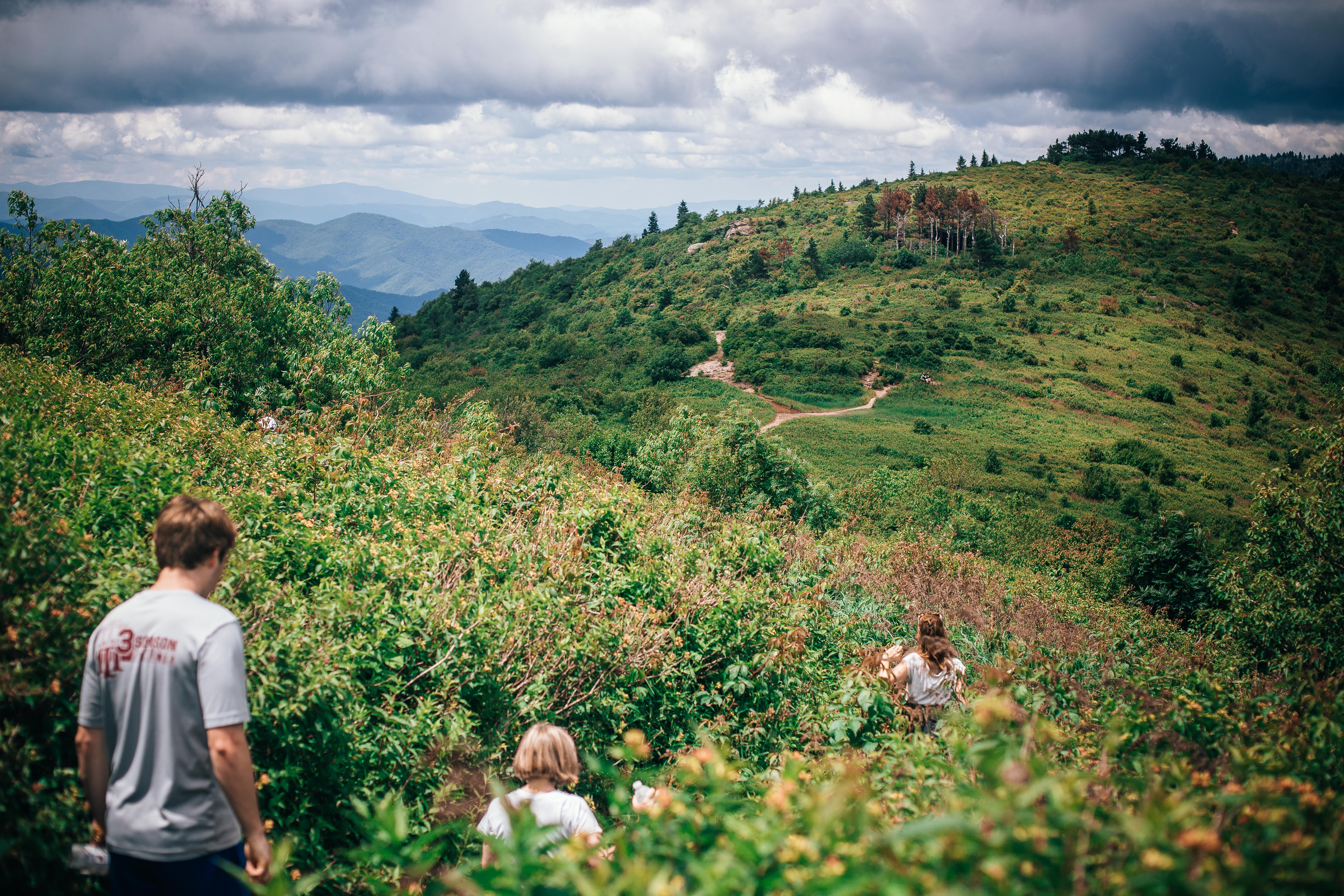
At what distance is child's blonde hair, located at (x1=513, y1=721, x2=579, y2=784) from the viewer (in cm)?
307

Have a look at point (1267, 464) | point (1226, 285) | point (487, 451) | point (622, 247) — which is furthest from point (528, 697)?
point (622, 247)

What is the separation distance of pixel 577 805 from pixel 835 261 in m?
79.7

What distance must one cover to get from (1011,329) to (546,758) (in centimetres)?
6206

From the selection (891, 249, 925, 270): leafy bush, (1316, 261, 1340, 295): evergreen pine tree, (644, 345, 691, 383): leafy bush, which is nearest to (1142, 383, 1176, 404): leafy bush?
(891, 249, 925, 270): leafy bush

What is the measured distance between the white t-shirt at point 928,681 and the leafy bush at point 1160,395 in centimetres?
5209

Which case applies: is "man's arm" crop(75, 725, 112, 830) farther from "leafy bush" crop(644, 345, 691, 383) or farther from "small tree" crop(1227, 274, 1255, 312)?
"small tree" crop(1227, 274, 1255, 312)

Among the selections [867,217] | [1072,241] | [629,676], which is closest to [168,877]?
[629,676]

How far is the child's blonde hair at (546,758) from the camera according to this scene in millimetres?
3068

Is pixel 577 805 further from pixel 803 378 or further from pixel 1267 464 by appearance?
pixel 1267 464

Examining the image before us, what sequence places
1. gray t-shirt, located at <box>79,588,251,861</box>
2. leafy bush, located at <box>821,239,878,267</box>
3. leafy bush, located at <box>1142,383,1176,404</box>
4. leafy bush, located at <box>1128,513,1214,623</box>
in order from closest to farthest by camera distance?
1. gray t-shirt, located at <box>79,588,251,861</box>
2. leafy bush, located at <box>1128,513,1214,623</box>
3. leafy bush, located at <box>1142,383,1176,404</box>
4. leafy bush, located at <box>821,239,878,267</box>

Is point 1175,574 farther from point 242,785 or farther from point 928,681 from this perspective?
point 242,785

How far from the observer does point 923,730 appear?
5.15 meters

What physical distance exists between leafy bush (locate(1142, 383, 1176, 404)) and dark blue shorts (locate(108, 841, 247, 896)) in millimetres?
56639

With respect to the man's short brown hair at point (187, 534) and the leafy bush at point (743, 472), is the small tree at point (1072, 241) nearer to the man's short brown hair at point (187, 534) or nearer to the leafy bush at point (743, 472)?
the leafy bush at point (743, 472)
